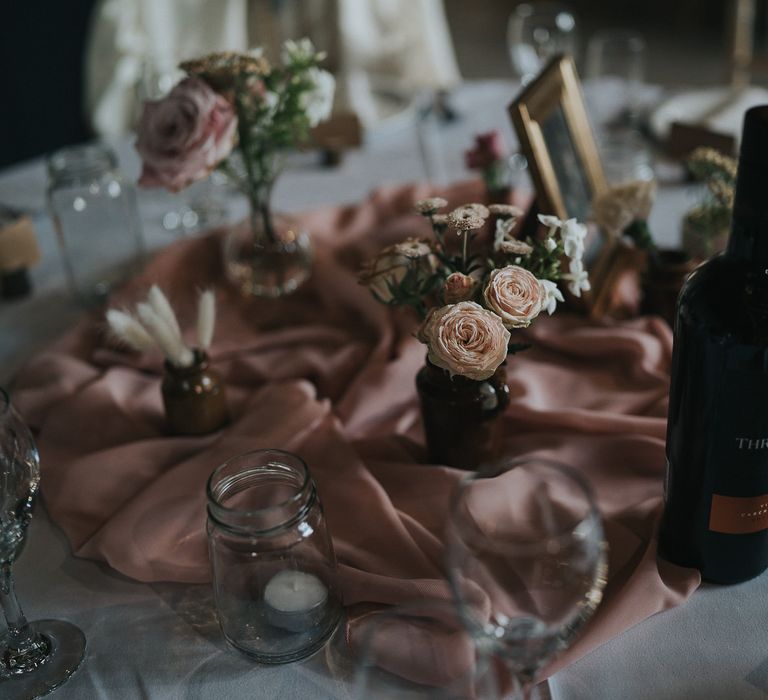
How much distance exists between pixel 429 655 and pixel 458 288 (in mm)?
332

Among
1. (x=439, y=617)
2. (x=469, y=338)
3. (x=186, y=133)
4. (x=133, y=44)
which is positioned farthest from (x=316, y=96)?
(x=133, y=44)

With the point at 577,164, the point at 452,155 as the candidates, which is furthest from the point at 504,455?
the point at 452,155

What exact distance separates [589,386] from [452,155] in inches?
29.0

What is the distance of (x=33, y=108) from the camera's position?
3238 millimetres

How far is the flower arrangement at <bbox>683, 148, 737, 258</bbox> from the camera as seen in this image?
1.15 m

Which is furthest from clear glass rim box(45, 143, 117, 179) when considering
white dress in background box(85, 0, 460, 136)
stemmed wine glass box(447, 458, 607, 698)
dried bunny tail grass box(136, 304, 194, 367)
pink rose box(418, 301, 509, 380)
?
white dress in background box(85, 0, 460, 136)

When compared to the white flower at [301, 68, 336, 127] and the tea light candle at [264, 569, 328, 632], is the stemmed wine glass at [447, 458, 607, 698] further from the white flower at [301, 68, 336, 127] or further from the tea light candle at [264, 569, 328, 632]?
the white flower at [301, 68, 336, 127]

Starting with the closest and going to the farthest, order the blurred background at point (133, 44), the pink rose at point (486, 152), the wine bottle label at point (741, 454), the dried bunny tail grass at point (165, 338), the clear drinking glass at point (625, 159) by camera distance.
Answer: the wine bottle label at point (741, 454)
the dried bunny tail grass at point (165, 338)
the pink rose at point (486, 152)
the clear drinking glass at point (625, 159)
the blurred background at point (133, 44)

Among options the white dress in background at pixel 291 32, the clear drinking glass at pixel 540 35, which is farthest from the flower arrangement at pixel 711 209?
the white dress in background at pixel 291 32

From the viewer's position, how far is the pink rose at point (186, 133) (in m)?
1.16

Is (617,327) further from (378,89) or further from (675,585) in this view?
(378,89)

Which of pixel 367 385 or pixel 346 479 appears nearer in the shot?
pixel 346 479

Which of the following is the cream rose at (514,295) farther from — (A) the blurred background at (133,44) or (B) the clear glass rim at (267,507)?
(A) the blurred background at (133,44)

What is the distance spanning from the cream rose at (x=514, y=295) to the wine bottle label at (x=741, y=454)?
182mm
